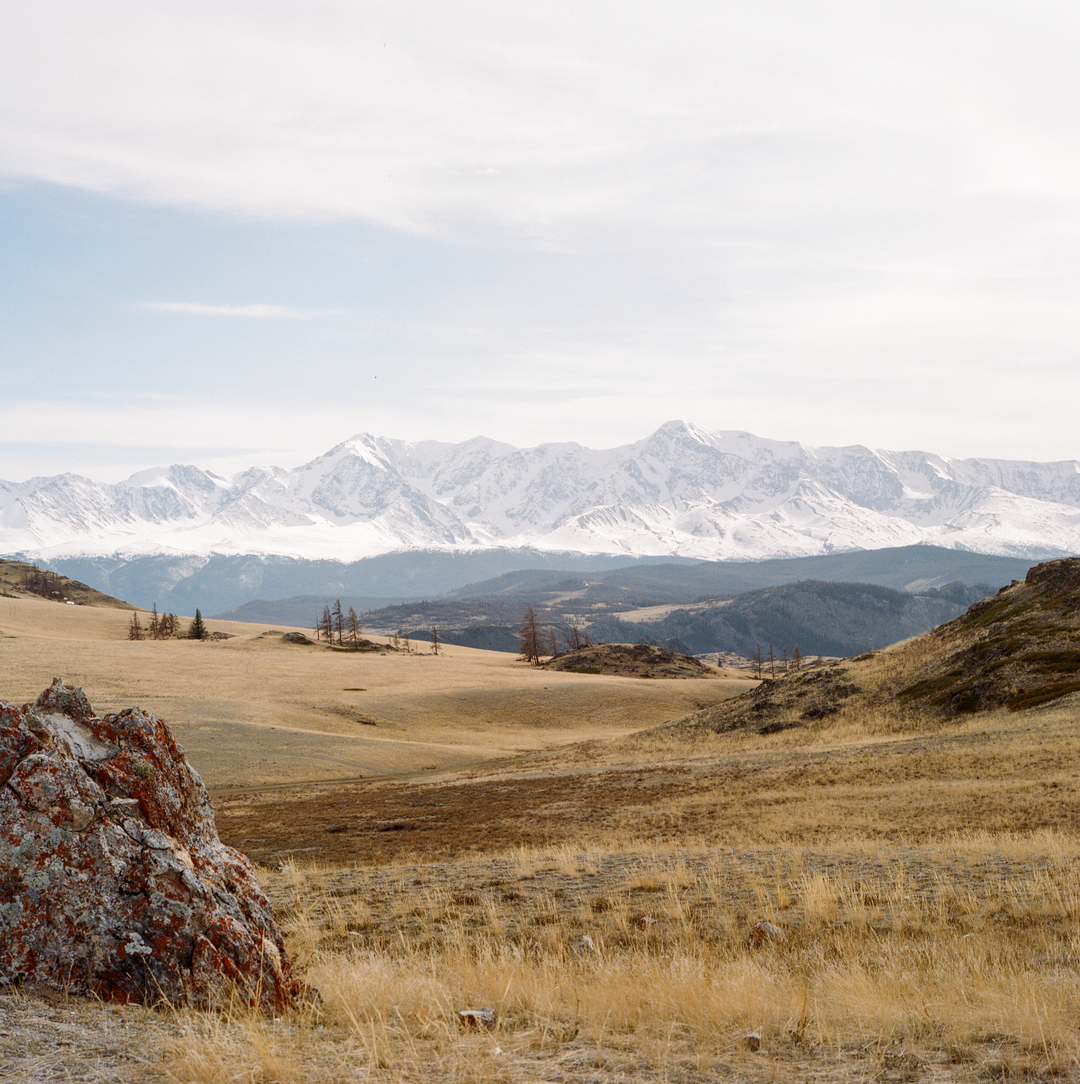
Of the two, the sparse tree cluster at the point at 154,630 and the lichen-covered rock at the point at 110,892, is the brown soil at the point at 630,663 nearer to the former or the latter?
the sparse tree cluster at the point at 154,630

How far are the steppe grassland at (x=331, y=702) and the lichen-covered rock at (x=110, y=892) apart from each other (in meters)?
36.7

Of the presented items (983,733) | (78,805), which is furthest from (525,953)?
(983,733)

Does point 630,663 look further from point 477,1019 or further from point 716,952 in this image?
point 477,1019

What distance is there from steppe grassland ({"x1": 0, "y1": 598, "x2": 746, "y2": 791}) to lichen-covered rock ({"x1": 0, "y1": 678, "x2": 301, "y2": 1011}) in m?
36.7

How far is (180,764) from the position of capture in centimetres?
962

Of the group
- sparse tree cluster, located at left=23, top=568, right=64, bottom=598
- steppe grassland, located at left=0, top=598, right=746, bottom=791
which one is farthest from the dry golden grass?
sparse tree cluster, located at left=23, top=568, right=64, bottom=598

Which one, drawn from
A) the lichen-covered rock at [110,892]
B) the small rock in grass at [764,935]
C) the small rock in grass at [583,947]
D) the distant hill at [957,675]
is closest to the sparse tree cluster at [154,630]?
the distant hill at [957,675]

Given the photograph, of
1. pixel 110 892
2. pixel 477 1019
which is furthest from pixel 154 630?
pixel 477 1019

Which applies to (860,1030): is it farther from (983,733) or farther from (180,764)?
(983,733)

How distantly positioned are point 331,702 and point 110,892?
6759 centimetres

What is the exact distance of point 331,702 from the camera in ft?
240

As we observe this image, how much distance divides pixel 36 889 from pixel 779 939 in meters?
8.53

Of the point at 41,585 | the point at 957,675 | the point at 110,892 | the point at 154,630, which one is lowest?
the point at 154,630

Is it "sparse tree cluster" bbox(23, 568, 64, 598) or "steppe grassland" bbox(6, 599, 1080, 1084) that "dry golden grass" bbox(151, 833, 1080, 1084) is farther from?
"sparse tree cluster" bbox(23, 568, 64, 598)
